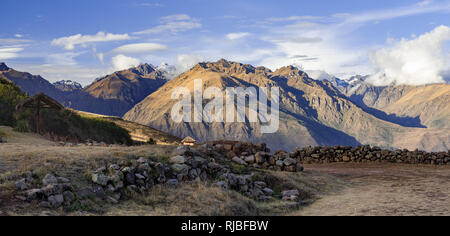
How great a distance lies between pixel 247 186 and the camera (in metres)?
15.4

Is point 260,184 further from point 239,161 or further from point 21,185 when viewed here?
point 21,185

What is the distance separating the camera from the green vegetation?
34.9 metres

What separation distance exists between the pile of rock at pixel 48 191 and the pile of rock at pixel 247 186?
5.60 m

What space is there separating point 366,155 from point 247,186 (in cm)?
1915

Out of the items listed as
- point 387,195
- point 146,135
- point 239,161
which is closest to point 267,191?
point 239,161

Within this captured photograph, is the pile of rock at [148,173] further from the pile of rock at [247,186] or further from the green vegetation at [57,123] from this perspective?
the green vegetation at [57,123]

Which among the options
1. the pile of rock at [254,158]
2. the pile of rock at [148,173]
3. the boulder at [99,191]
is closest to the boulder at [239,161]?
the pile of rock at [254,158]

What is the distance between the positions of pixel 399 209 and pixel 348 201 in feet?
7.63

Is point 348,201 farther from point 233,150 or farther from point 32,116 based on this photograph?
point 32,116

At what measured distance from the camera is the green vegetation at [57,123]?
115ft
